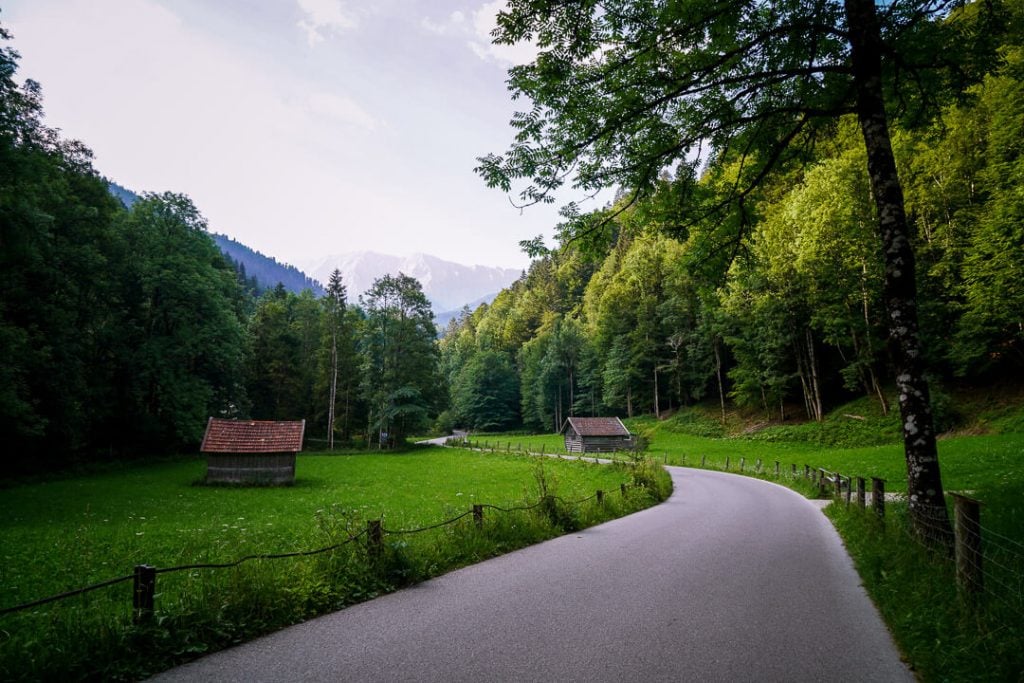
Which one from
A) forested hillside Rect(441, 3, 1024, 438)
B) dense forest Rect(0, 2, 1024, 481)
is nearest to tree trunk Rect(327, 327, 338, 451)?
dense forest Rect(0, 2, 1024, 481)

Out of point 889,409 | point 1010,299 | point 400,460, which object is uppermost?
point 1010,299

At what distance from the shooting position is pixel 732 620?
5.64 m

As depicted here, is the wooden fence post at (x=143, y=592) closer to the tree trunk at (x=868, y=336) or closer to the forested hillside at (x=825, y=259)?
the forested hillside at (x=825, y=259)

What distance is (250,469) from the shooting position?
2612 centimetres

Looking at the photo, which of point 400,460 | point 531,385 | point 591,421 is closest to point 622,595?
point 400,460

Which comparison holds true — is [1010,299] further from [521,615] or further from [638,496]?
[521,615]

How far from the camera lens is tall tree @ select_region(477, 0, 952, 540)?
21.5ft

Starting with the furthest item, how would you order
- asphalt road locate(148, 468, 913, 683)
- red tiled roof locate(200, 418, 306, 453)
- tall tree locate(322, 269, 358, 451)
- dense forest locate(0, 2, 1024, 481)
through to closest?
tall tree locate(322, 269, 358, 451) → red tiled roof locate(200, 418, 306, 453) → dense forest locate(0, 2, 1024, 481) → asphalt road locate(148, 468, 913, 683)

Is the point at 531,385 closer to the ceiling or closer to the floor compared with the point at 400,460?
closer to the ceiling

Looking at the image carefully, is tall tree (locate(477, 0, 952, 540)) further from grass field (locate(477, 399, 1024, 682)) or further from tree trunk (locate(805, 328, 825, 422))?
tree trunk (locate(805, 328, 825, 422))

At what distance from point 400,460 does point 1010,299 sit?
3840cm

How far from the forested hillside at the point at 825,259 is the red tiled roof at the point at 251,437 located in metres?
19.5

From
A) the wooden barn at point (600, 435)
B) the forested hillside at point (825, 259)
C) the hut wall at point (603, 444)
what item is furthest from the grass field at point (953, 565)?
the wooden barn at point (600, 435)

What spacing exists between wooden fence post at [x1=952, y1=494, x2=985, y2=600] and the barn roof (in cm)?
4343
